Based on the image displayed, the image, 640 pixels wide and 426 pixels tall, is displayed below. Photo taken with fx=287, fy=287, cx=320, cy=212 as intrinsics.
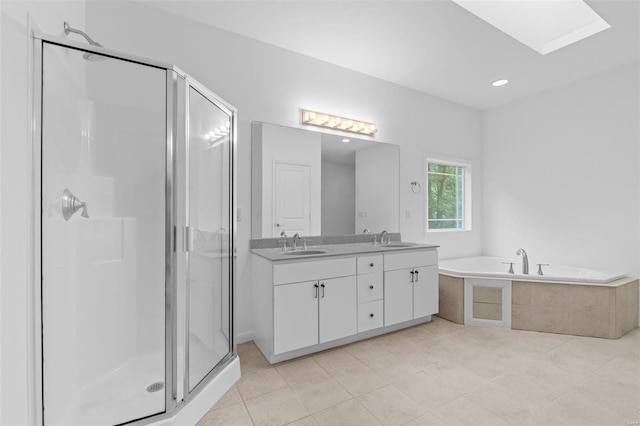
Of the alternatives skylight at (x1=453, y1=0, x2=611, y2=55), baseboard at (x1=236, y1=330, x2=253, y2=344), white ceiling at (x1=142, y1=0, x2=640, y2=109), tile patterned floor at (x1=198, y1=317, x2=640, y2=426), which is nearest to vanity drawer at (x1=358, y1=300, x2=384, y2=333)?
tile patterned floor at (x1=198, y1=317, x2=640, y2=426)

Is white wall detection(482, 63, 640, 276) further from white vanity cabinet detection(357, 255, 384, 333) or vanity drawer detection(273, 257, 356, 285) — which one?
vanity drawer detection(273, 257, 356, 285)

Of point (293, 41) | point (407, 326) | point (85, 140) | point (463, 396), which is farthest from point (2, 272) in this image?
point (407, 326)

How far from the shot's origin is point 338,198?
285 cm

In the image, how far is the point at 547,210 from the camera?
3.50m

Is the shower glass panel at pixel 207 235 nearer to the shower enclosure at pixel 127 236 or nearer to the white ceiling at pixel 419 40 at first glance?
the shower enclosure at pixel 127 236

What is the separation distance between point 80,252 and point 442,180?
3797 mm

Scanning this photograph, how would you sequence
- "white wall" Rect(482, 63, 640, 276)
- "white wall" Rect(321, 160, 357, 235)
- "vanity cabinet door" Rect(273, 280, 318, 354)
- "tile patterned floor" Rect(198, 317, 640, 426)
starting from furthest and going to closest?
1. "white wall" Rect(482, 63, 640, 276)
2. "white wall" Rect(321, 160, 357, 235)
3. "vanity cabinet door" Rect(273, 280, 318, 354)
4. "tile patterned floor" Rect(198, 317, 640, 426)

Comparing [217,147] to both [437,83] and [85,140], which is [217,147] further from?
[437,83]

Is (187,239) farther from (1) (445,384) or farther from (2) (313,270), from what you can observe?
(1) (445,384)

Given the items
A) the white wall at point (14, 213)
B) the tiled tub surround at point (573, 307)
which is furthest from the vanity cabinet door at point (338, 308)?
the white wall at point (14, 213)

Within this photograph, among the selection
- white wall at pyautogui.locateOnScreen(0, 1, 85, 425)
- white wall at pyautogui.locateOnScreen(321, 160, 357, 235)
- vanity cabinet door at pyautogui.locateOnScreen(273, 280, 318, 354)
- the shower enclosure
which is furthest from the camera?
white wall at pyautogui.locateOnScreen(321, 160, 357, 235)

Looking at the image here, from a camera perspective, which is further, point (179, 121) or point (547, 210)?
point (547, 210)

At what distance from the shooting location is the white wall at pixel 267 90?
2.07 metres

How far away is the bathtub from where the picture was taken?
8.75 feet
